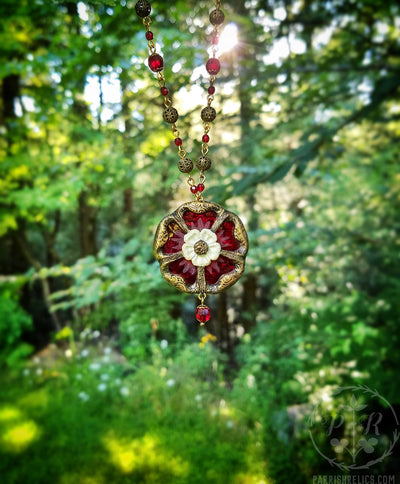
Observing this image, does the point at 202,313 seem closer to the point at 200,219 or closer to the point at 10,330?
the point at 200,219

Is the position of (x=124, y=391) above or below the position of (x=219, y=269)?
below

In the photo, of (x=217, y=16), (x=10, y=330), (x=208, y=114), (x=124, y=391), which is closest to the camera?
(x=217, y=16)

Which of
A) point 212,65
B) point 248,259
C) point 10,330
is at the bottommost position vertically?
point 10,330

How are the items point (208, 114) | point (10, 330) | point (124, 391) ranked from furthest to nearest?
point (10, 330)
point (124, 391)
point (208, 114)

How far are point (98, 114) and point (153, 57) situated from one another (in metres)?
1.54

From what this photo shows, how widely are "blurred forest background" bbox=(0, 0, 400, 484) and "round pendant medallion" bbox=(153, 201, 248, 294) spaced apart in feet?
2.22

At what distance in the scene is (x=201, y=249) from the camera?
1304 millimetres

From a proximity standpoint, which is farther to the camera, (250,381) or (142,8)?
(250,381)

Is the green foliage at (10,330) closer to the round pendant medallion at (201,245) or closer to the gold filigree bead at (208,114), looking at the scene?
the round pendant medallion at (201,245)

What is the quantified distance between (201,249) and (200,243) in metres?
0.02

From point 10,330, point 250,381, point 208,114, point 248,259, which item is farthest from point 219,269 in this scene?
point 10,330

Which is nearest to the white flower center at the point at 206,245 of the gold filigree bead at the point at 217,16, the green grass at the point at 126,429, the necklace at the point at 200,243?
the necklace at the point at 200,243

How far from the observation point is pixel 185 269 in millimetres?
1378

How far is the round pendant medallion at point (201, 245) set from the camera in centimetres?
132
